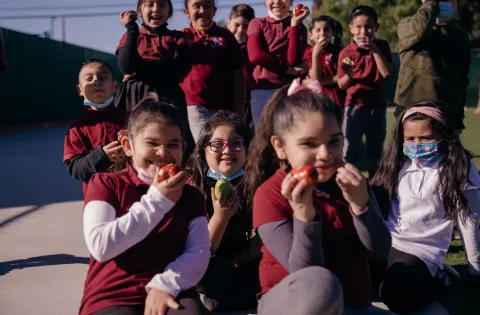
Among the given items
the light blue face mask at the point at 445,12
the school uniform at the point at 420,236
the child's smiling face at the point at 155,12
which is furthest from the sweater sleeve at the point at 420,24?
the child's smiling face at the point at 155,12

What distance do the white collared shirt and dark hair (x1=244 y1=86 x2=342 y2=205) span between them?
862 mm

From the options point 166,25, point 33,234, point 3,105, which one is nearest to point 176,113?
point 166,25

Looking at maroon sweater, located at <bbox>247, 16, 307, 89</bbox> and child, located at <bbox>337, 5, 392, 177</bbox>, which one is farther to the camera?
child, located at <bbox>337, 5, 392, 177</bbox>

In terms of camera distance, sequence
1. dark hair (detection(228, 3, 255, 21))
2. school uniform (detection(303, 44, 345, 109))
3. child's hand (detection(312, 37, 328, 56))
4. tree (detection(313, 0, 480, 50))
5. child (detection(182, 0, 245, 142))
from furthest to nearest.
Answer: tree (detection(313, 0, 480, 50)), dark hair (detection(228, 3, 255, 21)), school uniform (detection(303, 44, 345, 109)), child's hand (detection(312, 37, 328, 56)), child (detection(182, 0, 245, 142))

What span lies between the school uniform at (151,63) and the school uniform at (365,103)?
8.55 ft

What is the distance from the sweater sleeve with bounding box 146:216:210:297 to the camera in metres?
2.55

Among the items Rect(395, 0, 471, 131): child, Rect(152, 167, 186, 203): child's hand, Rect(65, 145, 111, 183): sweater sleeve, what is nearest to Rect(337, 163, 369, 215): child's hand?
Rect(152, 167, 186, 203): child's hand

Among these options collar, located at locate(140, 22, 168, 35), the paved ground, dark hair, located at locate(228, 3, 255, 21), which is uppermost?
dark hair, located at locate(228, 3, 255, 21)

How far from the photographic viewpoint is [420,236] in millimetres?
3475

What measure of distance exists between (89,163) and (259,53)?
2.53 m

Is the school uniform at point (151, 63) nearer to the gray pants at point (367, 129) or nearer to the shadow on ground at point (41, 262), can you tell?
the shadow on ground at point (41, 262)

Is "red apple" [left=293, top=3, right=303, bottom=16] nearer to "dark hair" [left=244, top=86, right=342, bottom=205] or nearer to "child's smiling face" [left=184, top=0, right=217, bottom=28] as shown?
"child's smiling face" [left=184, top=0, right=217, bottom=28]

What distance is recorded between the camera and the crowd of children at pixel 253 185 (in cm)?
247

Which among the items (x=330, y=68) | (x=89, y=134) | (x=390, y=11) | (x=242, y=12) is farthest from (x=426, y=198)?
(x=390, y=11)
